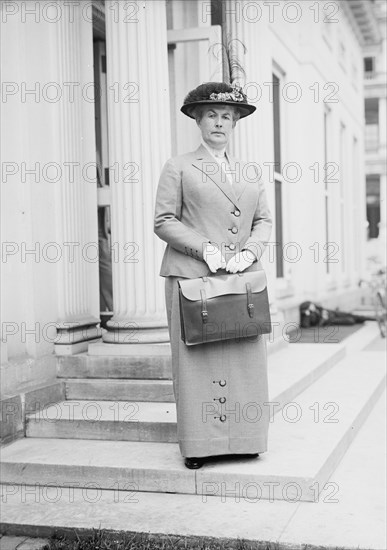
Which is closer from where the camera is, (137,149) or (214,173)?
(214,173)

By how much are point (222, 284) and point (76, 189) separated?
2265 millimetres

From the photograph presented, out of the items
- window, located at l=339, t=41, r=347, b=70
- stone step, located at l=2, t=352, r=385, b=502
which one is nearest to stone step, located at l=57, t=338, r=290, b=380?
stone step, located at l=2, t=352, r=385, b=502

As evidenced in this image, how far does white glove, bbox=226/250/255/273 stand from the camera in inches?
162

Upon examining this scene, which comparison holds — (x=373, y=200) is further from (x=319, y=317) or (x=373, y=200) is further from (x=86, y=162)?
(x=86, y=162)

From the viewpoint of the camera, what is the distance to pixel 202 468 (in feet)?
13.9

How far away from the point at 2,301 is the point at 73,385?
799mm

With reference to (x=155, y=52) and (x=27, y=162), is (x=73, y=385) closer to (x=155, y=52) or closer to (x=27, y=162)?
(x=27, y=162)

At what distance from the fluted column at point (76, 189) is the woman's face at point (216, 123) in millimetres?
1846

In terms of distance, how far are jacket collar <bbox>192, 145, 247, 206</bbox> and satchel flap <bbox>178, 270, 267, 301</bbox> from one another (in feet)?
1.41

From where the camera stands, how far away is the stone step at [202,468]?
4.09 m

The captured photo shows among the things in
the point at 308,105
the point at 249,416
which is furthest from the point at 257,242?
the point at 308,105

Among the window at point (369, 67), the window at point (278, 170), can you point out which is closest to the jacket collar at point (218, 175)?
the window at point (278, 170)

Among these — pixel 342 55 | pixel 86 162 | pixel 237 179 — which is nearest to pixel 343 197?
pixel 342 55

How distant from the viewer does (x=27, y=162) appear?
18.0 feet
